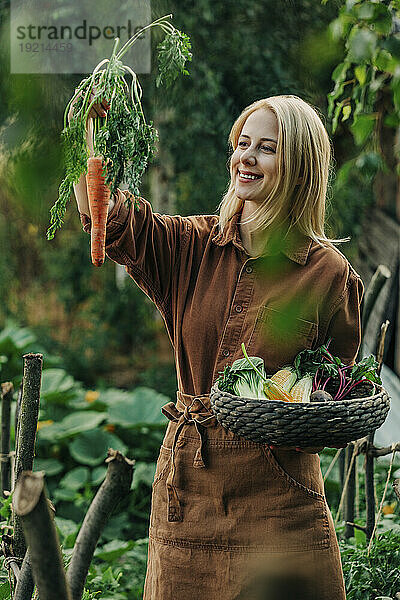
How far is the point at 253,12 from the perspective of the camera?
14.8 feet

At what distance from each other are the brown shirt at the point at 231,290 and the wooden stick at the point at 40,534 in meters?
0.86

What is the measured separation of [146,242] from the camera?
1.84 metres

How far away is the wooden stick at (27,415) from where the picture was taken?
167 centimetres

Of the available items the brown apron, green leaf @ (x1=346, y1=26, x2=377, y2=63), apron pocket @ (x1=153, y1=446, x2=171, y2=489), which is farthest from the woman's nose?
apron pocket @ (x1=153, y1=446, x2=171, y2=489)

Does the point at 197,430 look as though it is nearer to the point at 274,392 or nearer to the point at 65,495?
the point at 274,392

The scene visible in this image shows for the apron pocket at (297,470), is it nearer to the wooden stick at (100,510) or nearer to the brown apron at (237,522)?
the brown apron at (237,522)

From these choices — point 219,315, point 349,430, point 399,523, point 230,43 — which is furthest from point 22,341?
point 349,430

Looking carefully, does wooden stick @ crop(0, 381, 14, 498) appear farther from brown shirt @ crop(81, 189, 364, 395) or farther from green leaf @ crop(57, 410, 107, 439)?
green leaf @ crop(57, 410, 107, 439)

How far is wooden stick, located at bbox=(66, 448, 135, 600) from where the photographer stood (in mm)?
1073

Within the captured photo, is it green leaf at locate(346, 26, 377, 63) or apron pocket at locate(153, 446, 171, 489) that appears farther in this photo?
apron pocket at locate(153, 446, 171, 489)

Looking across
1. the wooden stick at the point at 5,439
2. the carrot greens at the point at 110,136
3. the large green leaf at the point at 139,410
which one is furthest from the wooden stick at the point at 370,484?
the large green leaf at the point at 139,410

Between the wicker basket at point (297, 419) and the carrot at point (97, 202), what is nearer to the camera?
the wicker basket at point (297, 419)

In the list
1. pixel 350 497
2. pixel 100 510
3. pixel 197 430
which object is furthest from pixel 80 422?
pixel 100 510

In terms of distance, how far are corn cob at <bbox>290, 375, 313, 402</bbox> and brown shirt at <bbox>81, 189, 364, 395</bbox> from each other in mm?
91
